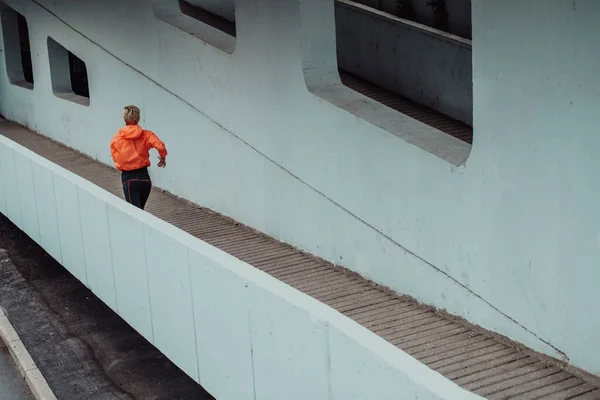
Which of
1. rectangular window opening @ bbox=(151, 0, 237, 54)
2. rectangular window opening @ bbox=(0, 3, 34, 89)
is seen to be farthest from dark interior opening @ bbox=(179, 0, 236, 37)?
rectangular window opening @ bbox=(0, 3, 34, 89)

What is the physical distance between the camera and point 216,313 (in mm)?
6289

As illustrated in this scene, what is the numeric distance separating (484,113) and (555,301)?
→ 5.76ft

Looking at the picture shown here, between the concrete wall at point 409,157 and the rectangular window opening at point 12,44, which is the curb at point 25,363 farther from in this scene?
the rectangular window opening at point 12,44

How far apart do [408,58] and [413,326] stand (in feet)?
22.2

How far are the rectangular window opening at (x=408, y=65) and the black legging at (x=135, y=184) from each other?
434 centimetres

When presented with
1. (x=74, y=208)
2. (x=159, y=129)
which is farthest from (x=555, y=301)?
(x=159, y=129)

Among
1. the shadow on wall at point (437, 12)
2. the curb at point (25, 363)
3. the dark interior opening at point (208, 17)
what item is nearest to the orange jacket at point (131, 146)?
the curb at point (25, 363)

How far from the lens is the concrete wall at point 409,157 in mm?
Result: 6523

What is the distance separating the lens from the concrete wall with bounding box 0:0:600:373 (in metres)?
6.52

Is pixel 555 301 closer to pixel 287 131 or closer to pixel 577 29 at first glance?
pixel 577 29

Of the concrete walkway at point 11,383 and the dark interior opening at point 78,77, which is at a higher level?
the concrete walkway at point 11,383

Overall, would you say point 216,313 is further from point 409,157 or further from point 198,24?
point 198,24

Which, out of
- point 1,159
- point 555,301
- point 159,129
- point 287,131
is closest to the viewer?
point 555,301

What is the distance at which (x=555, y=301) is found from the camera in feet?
22.2
